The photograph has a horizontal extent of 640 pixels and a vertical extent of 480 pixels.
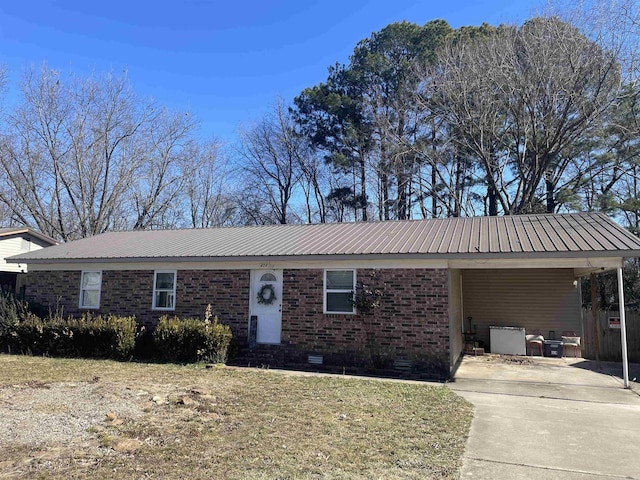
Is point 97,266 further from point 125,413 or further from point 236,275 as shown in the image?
point 125,413

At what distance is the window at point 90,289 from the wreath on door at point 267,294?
16.4 ft

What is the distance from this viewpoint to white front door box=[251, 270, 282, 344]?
11.1m

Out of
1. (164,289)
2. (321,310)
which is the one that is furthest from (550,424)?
(164,289)

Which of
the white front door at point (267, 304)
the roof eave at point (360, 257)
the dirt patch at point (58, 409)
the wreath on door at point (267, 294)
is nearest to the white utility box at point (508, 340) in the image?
the roof eave at point (360, 257)

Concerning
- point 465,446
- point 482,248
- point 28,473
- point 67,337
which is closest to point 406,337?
point 482,248

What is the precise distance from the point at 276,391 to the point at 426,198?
→ 18823 mm

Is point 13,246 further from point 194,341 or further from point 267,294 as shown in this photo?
point 267,294

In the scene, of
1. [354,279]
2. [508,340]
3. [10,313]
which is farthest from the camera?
[508,340]

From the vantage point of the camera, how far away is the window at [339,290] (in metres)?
10.5

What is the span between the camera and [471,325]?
47.1ft

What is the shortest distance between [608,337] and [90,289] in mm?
14724

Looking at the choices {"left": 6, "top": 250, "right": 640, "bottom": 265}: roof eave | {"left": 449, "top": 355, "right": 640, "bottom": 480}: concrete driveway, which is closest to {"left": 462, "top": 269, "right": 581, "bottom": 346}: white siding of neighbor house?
{"left": 449, "top": 355, "right": 640, "bottom": 480}: concrete driveway

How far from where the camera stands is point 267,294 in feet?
36.9

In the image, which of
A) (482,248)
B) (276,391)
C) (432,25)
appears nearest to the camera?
(276,391)
